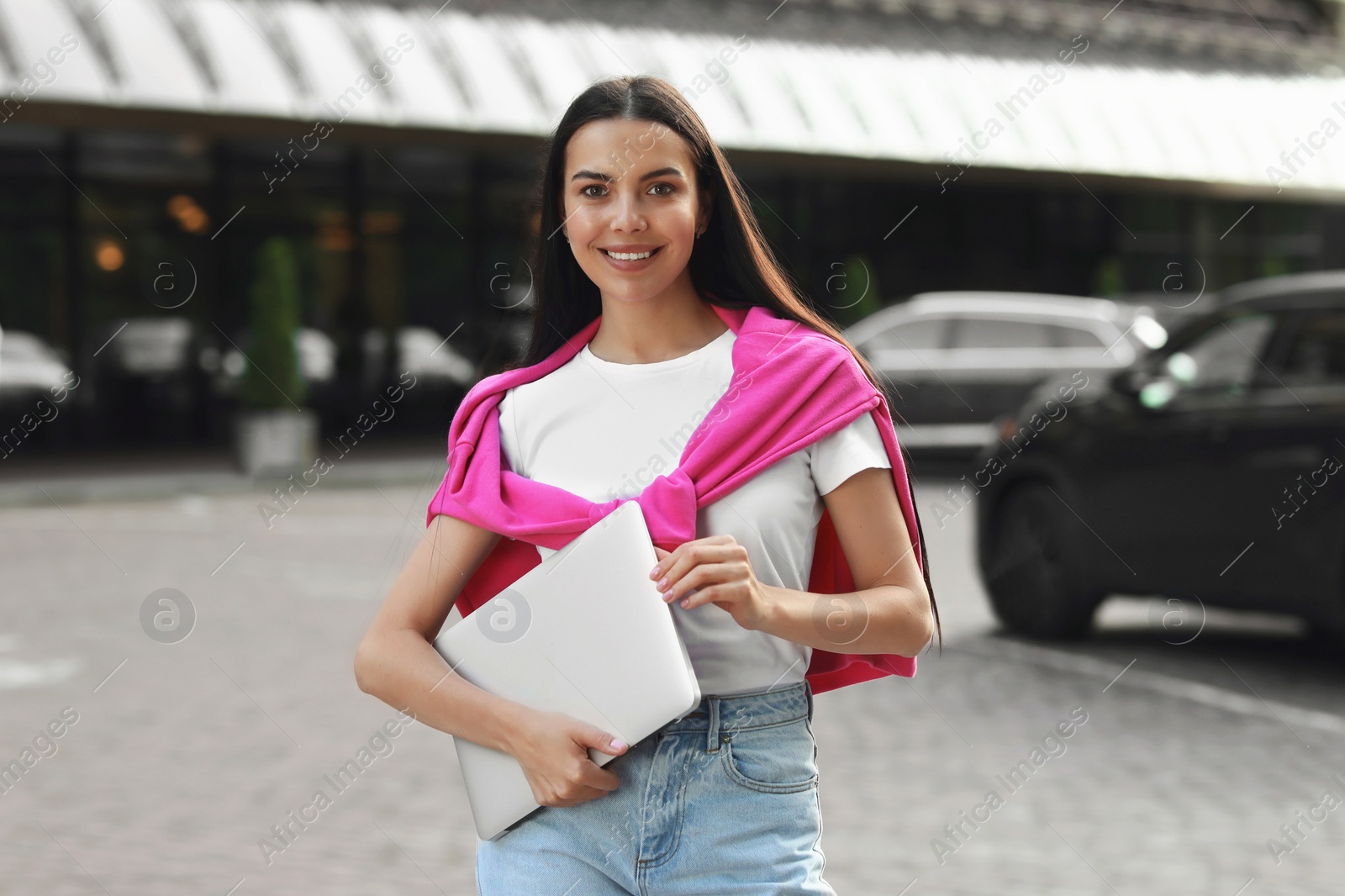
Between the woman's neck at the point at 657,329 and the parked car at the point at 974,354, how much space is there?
15236mm

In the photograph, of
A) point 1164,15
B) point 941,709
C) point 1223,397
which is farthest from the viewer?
point 1164,15

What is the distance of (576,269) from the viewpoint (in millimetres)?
2350

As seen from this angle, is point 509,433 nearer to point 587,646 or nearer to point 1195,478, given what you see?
point 587,646

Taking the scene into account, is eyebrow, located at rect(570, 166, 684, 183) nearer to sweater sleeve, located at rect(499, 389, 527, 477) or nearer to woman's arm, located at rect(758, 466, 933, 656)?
sweater sleeve, located at rect(499, 389, 527, 477)

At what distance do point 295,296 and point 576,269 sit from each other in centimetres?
1594

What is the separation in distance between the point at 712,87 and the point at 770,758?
2079 cm

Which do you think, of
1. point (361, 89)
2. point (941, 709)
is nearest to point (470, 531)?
point (941, 709)

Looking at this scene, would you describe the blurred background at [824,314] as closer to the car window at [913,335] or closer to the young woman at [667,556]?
the car window at [913,335]

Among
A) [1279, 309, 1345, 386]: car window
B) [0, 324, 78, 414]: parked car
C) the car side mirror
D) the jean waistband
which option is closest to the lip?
the jean waistband

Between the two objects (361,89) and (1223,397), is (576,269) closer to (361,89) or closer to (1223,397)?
(1223,397)

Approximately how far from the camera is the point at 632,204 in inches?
83.1

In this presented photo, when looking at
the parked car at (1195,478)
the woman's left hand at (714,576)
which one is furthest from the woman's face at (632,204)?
the parked car at (1195,478)

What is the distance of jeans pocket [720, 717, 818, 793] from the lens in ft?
6.81

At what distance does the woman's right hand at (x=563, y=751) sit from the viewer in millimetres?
1956
